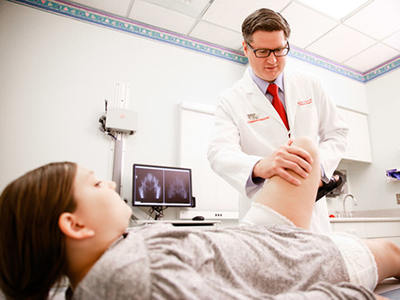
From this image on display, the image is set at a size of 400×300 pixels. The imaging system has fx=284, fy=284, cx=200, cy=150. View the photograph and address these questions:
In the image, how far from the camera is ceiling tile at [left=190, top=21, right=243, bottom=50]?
10.2ft

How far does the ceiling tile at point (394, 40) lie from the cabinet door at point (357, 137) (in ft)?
2.98

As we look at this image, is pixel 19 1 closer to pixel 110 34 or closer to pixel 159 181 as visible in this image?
pixel 110 34

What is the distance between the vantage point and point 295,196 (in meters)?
0.92

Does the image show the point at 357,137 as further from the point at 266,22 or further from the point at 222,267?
the point at 222,267

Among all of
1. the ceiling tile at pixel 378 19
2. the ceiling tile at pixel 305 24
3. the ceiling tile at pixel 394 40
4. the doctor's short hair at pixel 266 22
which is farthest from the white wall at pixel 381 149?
Answer: the doctor's short hair at pixel 266 22

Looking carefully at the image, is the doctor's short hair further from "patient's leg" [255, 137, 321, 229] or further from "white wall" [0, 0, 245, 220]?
"white wall" [0, 0, 245, 220]

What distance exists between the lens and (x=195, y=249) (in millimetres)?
662

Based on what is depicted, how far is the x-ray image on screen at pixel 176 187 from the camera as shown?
2.54 meters

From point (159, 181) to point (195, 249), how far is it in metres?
1.89

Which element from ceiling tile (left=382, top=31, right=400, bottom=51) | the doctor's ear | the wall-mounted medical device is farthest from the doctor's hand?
ceiling tile (left=382, top=31, right=400, bottom=51)

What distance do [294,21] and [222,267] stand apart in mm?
3045

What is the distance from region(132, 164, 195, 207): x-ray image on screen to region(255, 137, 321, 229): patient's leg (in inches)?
63.0

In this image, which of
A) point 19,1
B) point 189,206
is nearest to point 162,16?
point 19,1

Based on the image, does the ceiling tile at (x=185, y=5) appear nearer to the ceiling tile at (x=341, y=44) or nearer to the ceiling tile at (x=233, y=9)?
the ceiling tile at (x=233, y=9)
